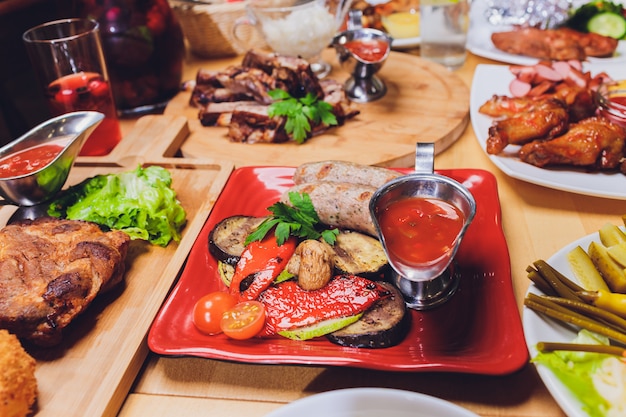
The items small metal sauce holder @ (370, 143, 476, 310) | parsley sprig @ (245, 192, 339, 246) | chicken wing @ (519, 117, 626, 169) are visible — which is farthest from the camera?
chicken wing @ (519, 117, 626, 169)

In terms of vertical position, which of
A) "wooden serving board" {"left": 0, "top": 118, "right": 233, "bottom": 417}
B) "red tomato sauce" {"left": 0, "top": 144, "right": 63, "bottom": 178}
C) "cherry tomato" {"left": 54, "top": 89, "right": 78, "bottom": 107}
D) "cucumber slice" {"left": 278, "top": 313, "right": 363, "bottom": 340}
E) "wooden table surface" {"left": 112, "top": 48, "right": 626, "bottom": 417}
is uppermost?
"cherry tomato" {"left": 54, "top": 89, "right": 78, "bottom": 107}

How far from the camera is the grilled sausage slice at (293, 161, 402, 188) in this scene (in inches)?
88.8

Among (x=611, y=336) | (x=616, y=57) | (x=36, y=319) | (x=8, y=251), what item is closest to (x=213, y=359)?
(x=36, y=319)

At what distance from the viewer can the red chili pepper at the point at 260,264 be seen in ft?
6.22

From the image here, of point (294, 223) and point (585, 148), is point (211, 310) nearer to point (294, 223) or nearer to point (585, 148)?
point (294, 223)

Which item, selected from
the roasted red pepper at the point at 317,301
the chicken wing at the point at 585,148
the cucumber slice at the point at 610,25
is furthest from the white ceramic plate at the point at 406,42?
the roasted red pepper at the point at 317,301

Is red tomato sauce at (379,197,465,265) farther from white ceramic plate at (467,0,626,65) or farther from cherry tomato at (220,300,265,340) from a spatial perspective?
white ceramic plate at (467,0,626,65)

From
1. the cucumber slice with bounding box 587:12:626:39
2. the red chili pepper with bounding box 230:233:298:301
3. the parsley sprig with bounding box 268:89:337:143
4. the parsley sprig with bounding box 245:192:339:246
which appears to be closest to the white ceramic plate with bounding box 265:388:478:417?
the red chili pepper with bounding box 230:233:298:301

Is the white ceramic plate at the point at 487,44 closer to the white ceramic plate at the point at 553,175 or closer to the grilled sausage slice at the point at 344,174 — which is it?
the white ceramic plate at the point at 553,175

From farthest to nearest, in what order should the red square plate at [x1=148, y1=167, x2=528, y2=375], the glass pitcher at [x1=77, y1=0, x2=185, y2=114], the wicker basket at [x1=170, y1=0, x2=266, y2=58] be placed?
the wicker basket at [x1=170, y1=0, x2=266, y2=58] → the glass pitcher at [x1=77, y1=0, x2=185, y2=114] → the red square plate at [x1=148, y1=167, x2=528, y2=375]

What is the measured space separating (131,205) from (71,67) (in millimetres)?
1058

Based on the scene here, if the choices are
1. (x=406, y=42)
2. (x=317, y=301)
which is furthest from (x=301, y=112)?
(x=406, y=42)

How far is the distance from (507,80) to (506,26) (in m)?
1.21

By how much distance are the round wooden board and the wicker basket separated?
0.82 m
